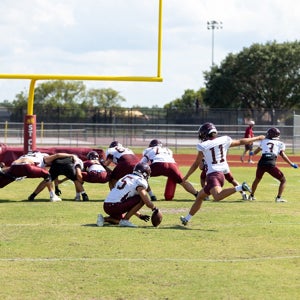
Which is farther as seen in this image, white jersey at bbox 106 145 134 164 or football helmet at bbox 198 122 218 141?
white jersey at bbox 106 145 134 164

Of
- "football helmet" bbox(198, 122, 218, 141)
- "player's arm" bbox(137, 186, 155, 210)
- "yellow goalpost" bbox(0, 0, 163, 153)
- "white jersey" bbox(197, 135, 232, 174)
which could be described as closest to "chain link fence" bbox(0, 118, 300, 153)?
"yellow goalpost" bbox(0, 0, 163, 153)

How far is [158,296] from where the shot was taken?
7.57 metres

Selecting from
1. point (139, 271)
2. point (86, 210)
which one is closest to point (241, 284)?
point (139, 271)

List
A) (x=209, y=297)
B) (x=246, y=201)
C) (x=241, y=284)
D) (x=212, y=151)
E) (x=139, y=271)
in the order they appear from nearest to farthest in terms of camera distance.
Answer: (x=209, y=297) → (x=241, y=284) → (x=139, y=271) → (x=212, y=151) → (x=246, y=201)

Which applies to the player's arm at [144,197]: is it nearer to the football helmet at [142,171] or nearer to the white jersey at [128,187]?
the white jersey at [128,187]

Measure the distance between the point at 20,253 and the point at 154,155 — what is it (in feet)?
22.6

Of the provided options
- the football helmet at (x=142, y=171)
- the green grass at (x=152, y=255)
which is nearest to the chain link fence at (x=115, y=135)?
the green grass at (x=152, y=255)

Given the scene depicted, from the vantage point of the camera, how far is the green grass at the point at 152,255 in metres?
7.84

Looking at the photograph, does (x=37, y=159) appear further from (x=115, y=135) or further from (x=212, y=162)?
(x=115, y=135)

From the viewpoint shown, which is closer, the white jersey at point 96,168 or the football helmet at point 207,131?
the football helmet at point 207,131

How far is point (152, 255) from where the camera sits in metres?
9.59

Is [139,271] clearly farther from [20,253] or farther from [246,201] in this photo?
[246,201]

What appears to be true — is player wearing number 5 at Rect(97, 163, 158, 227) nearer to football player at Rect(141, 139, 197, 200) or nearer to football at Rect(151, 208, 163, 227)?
football at Rect(151, 208, 163, 227)

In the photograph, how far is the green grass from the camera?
7844mm
